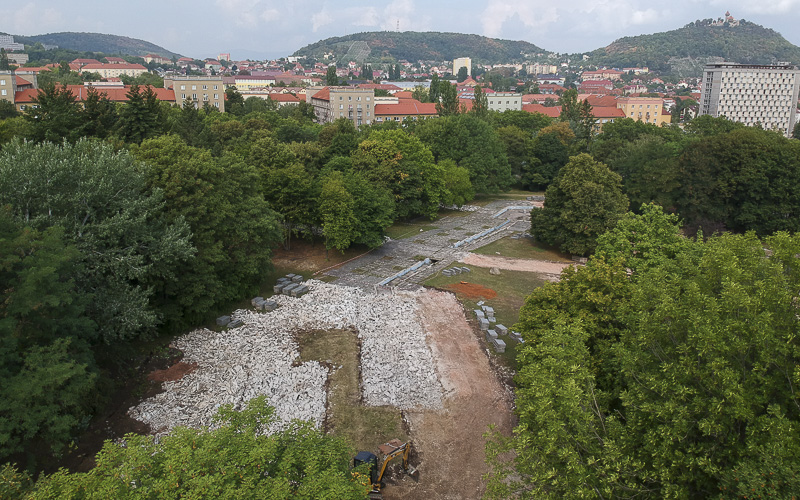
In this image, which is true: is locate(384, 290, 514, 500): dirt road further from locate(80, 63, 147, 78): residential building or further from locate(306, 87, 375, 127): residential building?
locate(80, 63, 147, 78): residential building

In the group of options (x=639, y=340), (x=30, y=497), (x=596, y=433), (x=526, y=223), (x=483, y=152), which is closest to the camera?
(x=30, y=497)

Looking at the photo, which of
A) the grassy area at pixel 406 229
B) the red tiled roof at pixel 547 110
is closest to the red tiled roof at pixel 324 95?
the red tiled roof at pixel 547 110

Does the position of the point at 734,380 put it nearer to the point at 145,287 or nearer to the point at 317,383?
the point at 317,383

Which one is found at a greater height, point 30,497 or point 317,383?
point 30,497

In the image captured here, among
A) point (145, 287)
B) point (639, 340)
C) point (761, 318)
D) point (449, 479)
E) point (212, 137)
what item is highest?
point (212, 137)

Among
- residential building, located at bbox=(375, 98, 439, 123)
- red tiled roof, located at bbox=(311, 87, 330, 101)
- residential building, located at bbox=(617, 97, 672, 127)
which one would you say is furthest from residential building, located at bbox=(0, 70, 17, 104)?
residential building, located at bbox=(617, 97, 672, 127)

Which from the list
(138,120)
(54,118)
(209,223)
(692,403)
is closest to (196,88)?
(138,120)

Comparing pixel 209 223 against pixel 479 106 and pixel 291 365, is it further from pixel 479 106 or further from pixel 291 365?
pixel 479 106

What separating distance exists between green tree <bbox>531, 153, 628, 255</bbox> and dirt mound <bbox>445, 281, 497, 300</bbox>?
10409mm

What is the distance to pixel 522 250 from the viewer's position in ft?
135

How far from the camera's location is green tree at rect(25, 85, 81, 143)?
31.4 metres

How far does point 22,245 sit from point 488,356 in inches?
718

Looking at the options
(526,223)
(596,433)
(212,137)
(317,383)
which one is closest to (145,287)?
(317,383)

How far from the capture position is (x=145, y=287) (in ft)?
77.4
